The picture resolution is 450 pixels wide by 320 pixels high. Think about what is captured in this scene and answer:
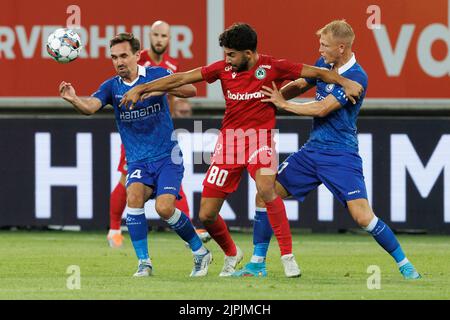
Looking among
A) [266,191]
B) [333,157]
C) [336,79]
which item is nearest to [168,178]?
[266,191]

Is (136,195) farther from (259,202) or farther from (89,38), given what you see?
(89,38)

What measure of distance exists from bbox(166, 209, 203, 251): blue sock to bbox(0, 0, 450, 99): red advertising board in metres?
5.77

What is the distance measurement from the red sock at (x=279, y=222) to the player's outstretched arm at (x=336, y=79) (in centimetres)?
98

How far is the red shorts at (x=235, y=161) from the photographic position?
32.4ft

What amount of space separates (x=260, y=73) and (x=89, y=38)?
638cm

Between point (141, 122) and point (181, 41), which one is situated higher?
point (181, 41)

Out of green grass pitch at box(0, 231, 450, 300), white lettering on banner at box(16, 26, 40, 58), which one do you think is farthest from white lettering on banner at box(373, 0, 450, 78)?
white lettering on banner at box(16, 26, 40, 58)

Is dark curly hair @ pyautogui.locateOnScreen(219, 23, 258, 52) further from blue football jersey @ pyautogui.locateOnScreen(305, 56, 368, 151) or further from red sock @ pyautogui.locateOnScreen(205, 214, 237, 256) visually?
red sock @ pyautogui.locateOnScreen(205, 214, 237, 256)

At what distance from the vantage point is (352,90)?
974 cm

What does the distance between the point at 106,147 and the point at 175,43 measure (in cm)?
186

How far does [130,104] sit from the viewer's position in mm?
10281

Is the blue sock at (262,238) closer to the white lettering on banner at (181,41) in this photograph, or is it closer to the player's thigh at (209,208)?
the player's thigh at (209,208)

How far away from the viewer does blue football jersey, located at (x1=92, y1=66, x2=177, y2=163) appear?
1035 cm

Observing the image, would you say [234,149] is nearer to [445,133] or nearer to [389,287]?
[389,287]
